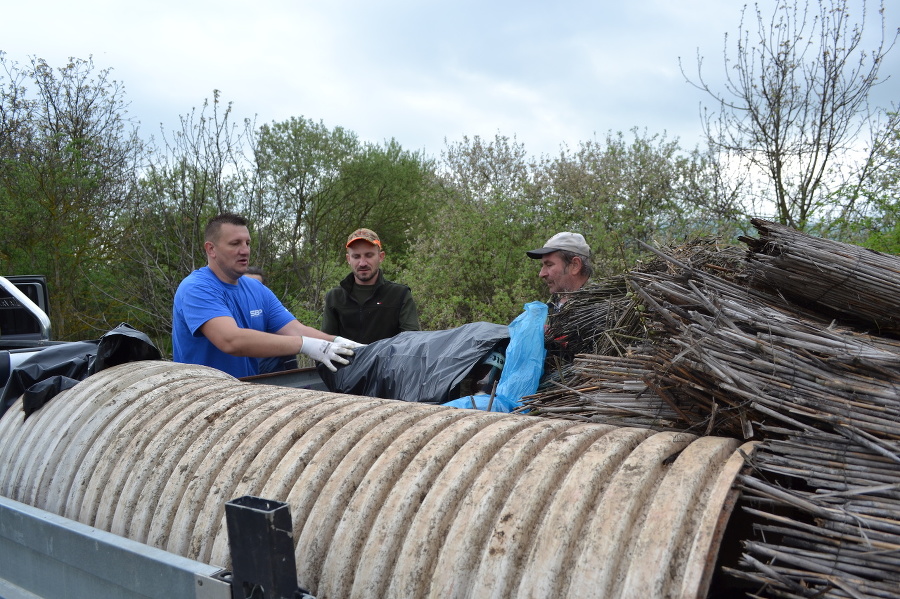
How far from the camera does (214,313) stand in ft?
13.5

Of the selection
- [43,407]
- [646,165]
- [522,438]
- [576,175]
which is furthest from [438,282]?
[522,438]

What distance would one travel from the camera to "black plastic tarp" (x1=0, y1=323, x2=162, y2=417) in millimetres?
3504

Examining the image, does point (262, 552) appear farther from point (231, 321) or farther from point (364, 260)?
point (364, 260)

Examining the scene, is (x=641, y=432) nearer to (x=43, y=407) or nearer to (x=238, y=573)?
(x=238, y=573)

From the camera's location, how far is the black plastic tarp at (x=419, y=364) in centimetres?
370

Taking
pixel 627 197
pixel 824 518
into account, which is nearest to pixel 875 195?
pixel 627 197

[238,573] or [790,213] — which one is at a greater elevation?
[790,213]

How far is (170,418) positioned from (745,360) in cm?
224

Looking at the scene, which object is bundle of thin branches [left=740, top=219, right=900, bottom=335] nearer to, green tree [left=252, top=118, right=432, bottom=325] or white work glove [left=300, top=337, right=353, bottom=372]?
white work glove [left=300, top=337, right=353, bottom=372]

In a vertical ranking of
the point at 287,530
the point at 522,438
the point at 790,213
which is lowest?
the point at 287,530

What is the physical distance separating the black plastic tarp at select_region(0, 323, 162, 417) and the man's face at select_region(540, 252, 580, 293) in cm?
252

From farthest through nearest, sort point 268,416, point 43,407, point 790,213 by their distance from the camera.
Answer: point 790,213, point 43,407, point 268,416

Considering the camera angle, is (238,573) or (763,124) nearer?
(238,573)

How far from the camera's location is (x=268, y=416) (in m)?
2.73
